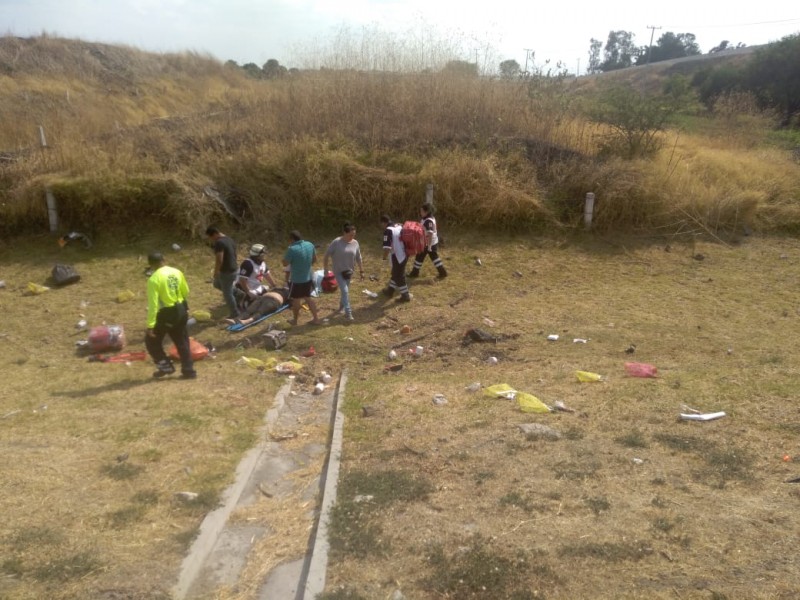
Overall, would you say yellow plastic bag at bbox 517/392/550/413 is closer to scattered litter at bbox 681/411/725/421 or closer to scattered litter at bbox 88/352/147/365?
scattered litter at bbox 681/411/725/421

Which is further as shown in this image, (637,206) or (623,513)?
(637,206)

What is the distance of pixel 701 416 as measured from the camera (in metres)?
5.67

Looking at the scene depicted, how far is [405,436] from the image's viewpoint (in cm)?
562

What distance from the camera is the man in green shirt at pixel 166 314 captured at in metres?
6.72

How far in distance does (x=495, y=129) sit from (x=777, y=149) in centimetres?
812

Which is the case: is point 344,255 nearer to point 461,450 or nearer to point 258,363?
point 258,363

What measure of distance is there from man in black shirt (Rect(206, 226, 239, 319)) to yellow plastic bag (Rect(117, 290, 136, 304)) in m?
2.02

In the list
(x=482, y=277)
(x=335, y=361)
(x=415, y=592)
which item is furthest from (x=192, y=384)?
(x=482, y=277)

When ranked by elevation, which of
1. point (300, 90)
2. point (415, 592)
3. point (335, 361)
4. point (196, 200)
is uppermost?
point (300, 90)

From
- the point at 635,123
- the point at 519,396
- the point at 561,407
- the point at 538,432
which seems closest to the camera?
the point at 538,432

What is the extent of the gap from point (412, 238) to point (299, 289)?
203 cm

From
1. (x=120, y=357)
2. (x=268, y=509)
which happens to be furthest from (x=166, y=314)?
(x=268, y=509)

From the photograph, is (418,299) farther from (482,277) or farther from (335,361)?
(335,361)

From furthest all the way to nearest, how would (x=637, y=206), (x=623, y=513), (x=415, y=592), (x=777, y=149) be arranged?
(x=777, y=149) < (x=637, y=206) < (x=623, y=513) < (x=415, y=592)
